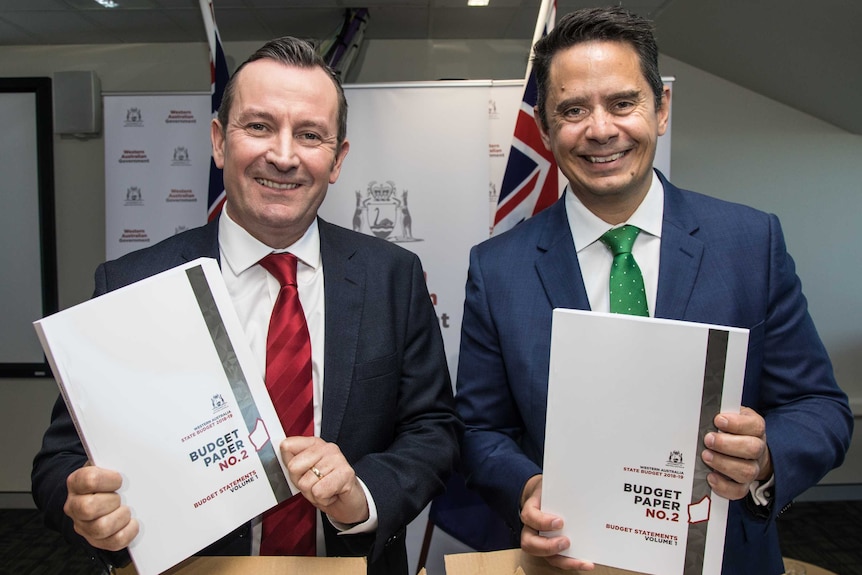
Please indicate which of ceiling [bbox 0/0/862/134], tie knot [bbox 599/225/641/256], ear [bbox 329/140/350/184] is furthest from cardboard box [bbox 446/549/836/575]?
ceiling [bbox 0/0/862/134]

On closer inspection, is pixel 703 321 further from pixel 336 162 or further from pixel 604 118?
pixel 336 162

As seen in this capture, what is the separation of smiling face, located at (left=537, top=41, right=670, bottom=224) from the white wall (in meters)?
3.55

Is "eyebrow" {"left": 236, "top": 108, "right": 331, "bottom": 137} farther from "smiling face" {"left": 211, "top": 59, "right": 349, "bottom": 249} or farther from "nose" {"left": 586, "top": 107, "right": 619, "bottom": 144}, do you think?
"nose" {"left": 586, "top": 107, "right": 619, "bottom": 144}

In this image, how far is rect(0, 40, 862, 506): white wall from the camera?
468cm

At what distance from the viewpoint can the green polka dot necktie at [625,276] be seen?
1.29m

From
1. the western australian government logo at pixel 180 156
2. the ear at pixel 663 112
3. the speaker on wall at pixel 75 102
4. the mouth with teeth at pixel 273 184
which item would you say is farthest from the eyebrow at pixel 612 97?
the speaker on wall at pixel 75 102

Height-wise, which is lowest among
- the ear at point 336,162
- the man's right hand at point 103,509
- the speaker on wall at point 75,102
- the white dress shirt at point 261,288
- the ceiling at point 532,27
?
the man's right hand at point 103,509

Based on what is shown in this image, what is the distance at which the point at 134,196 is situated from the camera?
362 centimetres

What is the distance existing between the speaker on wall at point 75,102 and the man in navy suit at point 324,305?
3.67m

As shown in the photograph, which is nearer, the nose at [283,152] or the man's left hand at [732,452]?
the man's left hand at [732,452]

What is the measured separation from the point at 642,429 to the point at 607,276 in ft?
1.52

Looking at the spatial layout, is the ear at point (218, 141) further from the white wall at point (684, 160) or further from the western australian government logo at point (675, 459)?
the white wall at point (684, 160)

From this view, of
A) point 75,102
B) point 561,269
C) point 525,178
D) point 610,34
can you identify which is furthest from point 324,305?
point 75,102

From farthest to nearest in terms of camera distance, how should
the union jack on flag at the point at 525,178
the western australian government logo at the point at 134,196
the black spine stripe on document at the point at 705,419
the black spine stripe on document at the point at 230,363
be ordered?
the western australian government logo at the point at 134,196 → the union jack on flag at the point at 525,178 → the black spine stripe on document at the point at 230,363 → the black spine stripe on document at the point at 705,419
